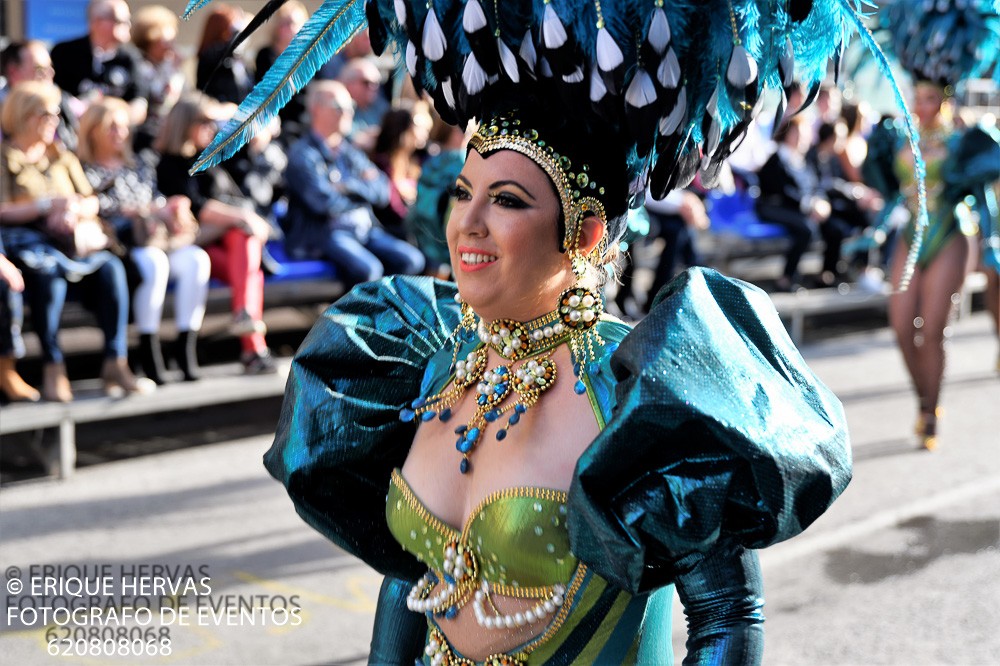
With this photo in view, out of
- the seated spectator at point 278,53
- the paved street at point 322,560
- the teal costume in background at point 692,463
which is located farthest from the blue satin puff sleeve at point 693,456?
the seated spectator at point 278,53

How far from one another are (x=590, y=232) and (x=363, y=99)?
245 inches

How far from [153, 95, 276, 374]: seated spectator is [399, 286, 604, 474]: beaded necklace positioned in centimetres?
465

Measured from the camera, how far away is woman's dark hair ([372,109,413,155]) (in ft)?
24.8

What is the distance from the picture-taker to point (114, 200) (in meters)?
6.09

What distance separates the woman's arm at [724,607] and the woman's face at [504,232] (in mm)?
529

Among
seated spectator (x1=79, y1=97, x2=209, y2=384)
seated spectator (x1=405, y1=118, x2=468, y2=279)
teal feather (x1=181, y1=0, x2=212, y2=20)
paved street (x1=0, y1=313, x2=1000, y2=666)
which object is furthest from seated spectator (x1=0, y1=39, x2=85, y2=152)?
teal feather (x1=181, y1=0, x2=212, y2=20)

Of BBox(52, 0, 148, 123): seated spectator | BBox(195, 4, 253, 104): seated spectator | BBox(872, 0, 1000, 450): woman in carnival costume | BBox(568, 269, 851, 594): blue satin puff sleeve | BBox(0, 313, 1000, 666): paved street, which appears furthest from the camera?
BBox(195, 4, 253, 104): seated spectator

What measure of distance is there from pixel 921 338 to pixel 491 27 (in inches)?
214

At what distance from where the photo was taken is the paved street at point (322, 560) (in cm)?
405

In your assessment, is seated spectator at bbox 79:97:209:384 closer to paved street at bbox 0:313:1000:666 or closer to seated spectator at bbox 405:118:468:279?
paved street at bbox 0:313:1000:666

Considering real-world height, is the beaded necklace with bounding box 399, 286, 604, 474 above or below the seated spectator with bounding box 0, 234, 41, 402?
above

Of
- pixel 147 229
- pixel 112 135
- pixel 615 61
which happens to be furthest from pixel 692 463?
pixel 112 135

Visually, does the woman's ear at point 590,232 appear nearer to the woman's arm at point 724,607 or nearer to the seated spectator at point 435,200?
the woman's arm at point 724,607

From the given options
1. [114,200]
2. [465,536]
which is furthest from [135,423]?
[465,536]
